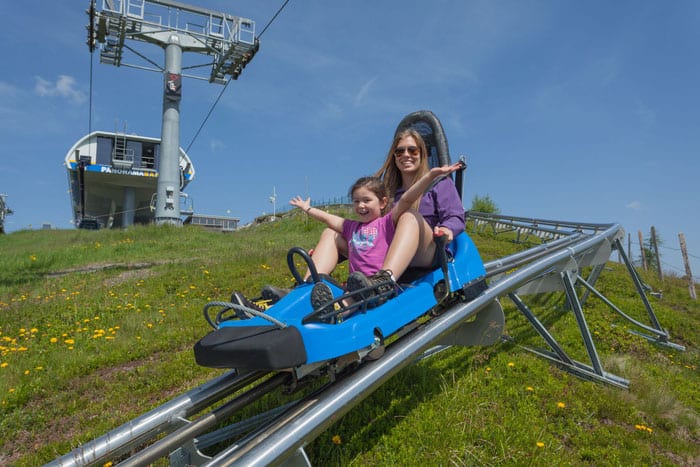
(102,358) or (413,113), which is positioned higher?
(413,113)

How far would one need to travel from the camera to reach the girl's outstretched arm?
3.13m

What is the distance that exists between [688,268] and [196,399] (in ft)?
40.7

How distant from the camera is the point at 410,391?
10.6 feet

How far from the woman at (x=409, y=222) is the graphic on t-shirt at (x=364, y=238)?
0.55 ft

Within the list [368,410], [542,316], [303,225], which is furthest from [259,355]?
[303,225]

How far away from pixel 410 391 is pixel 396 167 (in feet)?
5.81

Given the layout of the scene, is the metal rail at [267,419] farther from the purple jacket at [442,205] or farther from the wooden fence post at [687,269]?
the wooden fence post at [687,269]

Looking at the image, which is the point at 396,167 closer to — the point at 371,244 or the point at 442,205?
the point at 442,205

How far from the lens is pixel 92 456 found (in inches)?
73.0

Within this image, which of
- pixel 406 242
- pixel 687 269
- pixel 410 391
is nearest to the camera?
pixel 406 242

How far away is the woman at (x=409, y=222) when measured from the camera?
8.50ft

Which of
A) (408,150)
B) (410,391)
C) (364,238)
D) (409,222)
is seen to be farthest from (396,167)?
(410,391)

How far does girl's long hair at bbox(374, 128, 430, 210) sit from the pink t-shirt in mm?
393

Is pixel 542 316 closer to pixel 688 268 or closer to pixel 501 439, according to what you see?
pixel 501 439
